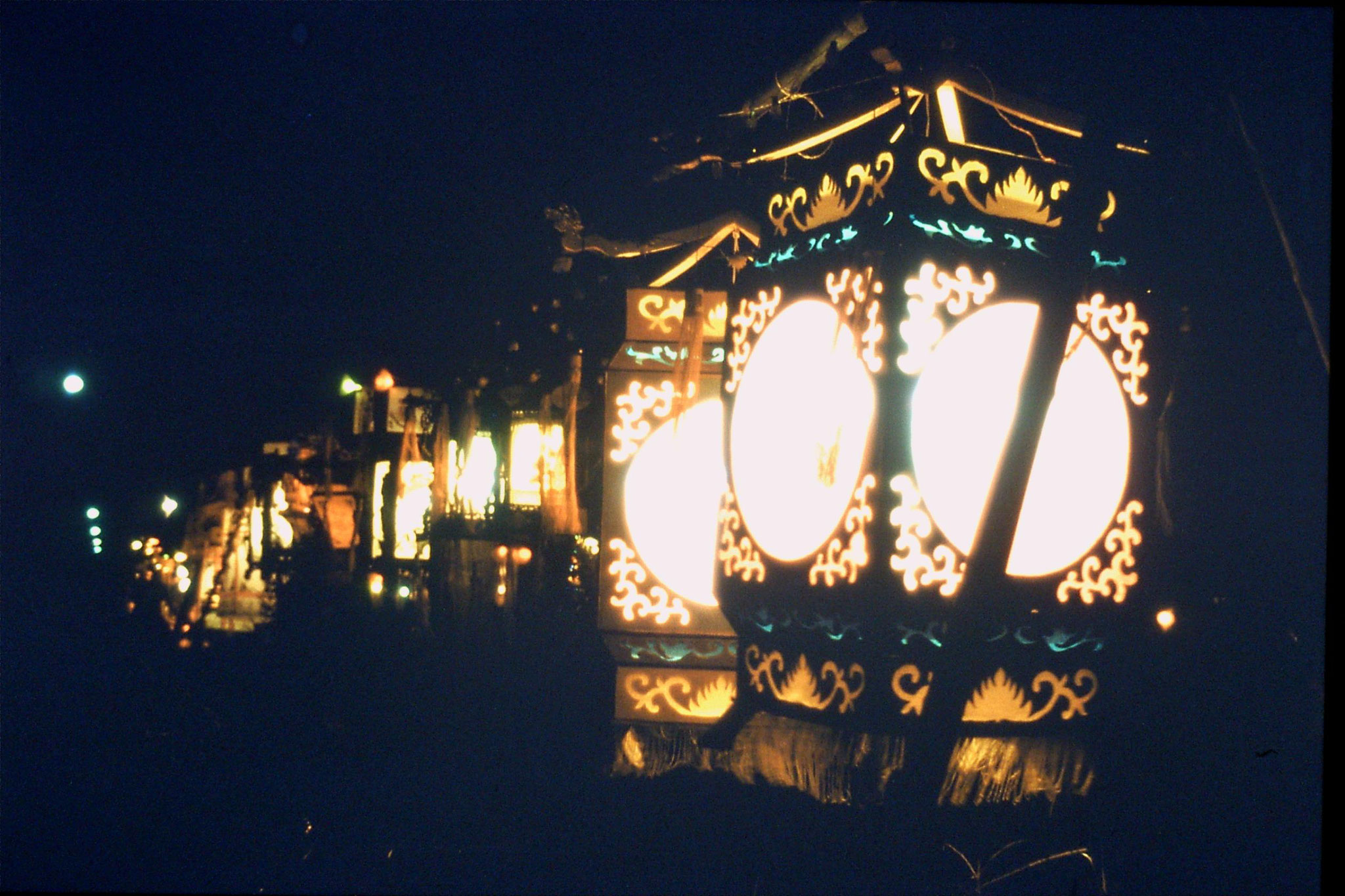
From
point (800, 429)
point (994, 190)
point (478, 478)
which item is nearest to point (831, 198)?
point (994, 190)

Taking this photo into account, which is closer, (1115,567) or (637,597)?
(1115,567)

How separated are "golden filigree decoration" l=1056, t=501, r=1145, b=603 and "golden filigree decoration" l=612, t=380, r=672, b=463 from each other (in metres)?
1.96

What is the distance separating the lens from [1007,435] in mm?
3504

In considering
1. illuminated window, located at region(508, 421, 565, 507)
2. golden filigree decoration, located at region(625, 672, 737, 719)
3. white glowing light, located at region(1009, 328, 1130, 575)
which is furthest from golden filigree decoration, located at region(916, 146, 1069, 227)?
illuminated window, located at region(508, 421, 565, 507)

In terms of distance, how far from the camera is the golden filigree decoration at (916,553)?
11.7ft

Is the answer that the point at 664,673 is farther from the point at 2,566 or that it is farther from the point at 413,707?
the point at 2,566

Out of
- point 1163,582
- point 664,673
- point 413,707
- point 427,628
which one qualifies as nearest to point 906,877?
point 664,673

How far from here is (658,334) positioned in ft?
16.1

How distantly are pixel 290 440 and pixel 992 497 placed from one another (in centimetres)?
791

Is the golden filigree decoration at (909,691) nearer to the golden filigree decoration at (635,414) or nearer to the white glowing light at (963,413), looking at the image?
the white glowing light at (963,413)

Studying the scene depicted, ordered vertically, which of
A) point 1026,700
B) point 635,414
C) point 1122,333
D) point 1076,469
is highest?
point 1122,333

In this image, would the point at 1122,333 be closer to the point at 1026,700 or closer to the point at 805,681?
the point at 1026,700

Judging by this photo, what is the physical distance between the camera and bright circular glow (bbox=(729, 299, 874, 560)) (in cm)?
373

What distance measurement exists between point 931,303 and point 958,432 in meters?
0.46
